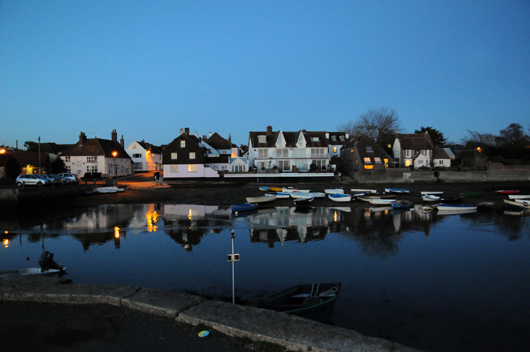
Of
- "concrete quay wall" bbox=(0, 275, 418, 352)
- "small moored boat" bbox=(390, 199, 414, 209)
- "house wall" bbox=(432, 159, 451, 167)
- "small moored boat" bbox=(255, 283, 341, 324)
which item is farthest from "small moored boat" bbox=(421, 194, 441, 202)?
"concrete quay wall" bbox=(0, 275, 418, 352)

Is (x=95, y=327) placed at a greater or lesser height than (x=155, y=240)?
greater

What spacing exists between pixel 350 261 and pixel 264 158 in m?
50.4

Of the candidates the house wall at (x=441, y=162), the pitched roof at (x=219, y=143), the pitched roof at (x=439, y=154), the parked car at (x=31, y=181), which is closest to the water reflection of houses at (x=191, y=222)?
the parked car at (x=31, y=181)

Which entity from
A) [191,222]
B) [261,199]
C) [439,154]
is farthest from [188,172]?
[439,154]

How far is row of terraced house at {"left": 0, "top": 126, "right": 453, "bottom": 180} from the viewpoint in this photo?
60.3 m

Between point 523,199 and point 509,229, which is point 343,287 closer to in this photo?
point 509,229

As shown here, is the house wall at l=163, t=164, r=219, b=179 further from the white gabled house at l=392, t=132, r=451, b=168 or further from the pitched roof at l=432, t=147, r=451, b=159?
the pitched roof at l=432, t=147, r=451, b=159

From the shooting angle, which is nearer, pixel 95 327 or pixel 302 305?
Answer: pixel 95 327

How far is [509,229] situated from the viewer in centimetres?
2422

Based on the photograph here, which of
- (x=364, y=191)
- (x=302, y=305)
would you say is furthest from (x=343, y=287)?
(x=364, y=191)

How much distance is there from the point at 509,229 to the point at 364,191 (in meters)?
21.8

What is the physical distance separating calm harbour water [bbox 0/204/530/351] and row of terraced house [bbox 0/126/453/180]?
1215 inches

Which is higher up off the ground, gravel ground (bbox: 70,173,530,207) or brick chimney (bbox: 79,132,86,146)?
brick chimney (bbox: 79,132,86,146)

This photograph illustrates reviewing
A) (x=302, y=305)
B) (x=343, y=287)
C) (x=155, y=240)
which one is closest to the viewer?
(x=302, y=305)
